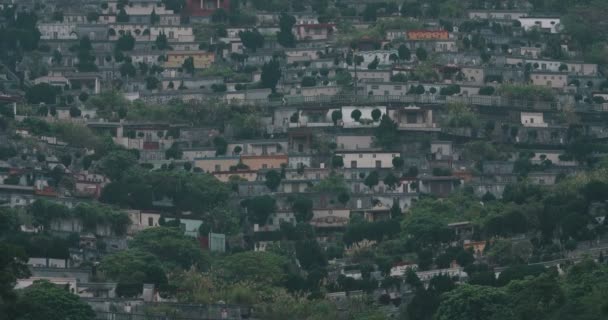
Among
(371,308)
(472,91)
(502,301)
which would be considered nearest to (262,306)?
(371,308)

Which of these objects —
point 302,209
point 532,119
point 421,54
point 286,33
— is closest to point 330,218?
point 302,209

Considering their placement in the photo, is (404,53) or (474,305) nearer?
(474,305)

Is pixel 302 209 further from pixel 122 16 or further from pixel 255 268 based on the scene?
pixel 122 16

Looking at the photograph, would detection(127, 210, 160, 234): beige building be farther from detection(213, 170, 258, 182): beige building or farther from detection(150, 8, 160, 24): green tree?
detection(150, 8, 160, 24): green tree

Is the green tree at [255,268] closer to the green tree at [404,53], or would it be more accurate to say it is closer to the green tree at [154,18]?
the green tree at [404,53]

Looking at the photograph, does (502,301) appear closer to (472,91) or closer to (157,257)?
(157,257)

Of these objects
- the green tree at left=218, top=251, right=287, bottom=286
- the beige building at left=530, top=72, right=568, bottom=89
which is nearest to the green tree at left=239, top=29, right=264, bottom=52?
the beige building at left=530, top=72, right=568, bottom=89
